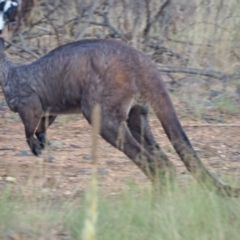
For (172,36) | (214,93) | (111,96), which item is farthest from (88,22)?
(111,96)

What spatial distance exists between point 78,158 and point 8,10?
269 cm

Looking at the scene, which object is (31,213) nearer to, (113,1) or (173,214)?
(173,214)

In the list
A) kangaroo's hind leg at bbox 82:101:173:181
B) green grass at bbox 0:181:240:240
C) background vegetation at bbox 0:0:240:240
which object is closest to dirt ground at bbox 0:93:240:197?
kangaroo's hind leg at bbox 82:101:173:181

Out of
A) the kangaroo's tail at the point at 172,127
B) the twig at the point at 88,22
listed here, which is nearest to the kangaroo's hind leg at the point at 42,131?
the kangaroo's tail at the point at 172,127

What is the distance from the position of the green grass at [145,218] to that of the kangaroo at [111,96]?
0.99 ft

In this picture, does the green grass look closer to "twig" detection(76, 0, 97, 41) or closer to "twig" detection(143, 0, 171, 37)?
"twig" detection(76, 0, 97, 41)

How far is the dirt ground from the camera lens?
20.2ft

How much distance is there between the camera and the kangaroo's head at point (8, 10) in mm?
8680

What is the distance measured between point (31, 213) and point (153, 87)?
1485 millimetres

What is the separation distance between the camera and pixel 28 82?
650 centimetres

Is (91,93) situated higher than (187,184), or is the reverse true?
(91,93)

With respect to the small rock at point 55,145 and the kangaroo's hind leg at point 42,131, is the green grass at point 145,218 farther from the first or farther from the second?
the small rock at point 55,145

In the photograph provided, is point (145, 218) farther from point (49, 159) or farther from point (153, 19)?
point (153, 19)

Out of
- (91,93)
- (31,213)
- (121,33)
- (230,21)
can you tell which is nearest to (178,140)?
(91,93)
